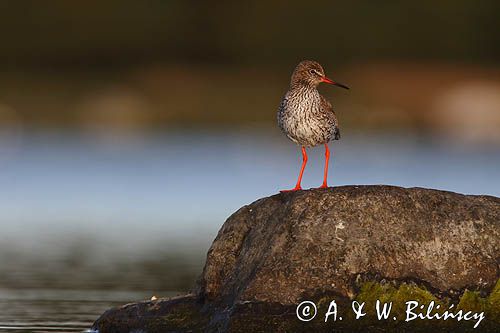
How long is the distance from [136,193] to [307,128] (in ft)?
53.6

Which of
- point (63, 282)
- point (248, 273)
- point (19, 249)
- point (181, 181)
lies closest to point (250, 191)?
point (181, 181)

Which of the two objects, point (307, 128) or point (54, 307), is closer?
point (307, 128)

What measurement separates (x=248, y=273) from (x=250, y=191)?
1704 cm

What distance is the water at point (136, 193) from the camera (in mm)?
17109

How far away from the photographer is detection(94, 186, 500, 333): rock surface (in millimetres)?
11281

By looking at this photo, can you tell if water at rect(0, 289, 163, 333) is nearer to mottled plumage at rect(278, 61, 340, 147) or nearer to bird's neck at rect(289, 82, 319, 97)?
mottled plumage at rect(278, 61, 340, 147)

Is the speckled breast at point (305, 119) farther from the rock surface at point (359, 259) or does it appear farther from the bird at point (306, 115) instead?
the rock surface at point (359, 259)

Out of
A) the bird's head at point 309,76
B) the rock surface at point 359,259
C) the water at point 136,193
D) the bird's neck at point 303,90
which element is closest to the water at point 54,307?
the water at point 136,193

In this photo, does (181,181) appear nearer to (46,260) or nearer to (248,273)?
(46,260)

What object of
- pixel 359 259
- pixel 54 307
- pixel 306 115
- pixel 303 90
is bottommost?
pixel 359 259

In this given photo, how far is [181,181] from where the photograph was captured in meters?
31.4

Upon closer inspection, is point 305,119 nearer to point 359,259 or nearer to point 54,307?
point 359,259

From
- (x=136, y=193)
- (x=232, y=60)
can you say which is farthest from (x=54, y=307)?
(x=232, y=60)

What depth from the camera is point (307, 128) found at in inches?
510
